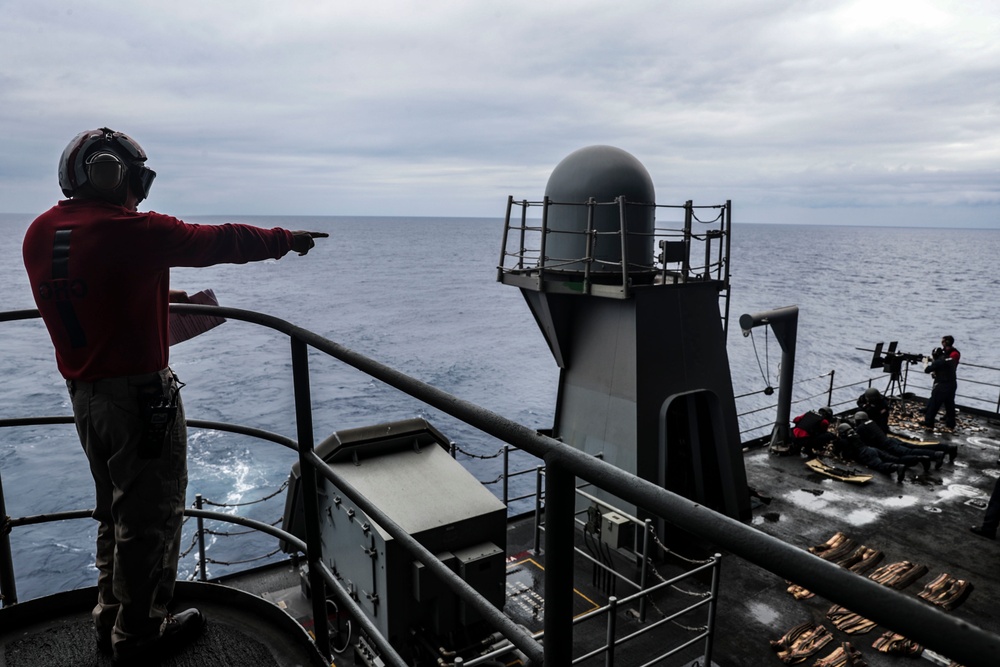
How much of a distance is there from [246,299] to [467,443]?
4602cm

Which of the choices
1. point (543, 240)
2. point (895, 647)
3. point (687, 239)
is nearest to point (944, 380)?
point (687, 239)

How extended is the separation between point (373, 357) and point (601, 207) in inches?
1357

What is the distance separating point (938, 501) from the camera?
12930 mm

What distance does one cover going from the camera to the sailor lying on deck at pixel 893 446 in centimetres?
1459

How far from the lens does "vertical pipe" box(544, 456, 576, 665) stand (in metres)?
1.33

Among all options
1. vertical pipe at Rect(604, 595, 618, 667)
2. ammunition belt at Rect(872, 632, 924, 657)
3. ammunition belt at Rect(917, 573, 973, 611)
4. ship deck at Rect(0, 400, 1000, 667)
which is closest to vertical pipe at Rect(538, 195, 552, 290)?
ship deck at Rect(0, 400, 1000, 667)

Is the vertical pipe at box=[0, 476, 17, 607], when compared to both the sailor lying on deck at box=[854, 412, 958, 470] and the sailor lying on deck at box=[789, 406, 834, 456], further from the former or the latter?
the sailor lying on deck at box=[854, 412, 958, 470]

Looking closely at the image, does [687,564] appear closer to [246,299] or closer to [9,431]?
[9,431]

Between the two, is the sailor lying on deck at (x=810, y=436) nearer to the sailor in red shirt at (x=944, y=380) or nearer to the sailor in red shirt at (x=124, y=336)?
the sailor in red shirt at (x=944, y=380)

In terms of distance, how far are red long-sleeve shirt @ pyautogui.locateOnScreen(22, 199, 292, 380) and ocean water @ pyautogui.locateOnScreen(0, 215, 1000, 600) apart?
7381 mm

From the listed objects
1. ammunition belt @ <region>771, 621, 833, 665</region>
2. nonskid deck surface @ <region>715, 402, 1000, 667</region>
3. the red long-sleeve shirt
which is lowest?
nonskid deck surface @ <region>715, 402, 1000, 667</region>

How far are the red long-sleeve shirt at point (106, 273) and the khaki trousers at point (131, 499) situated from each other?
0.37 feet

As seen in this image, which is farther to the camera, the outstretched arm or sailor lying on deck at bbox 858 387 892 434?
sailor lying on deck at bbox 858 387 892 434

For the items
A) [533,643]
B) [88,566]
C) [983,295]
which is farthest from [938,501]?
[983,295]
